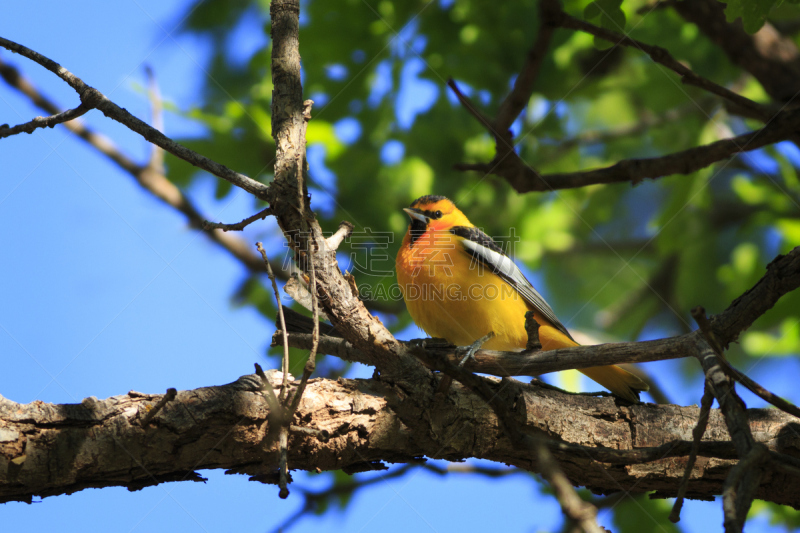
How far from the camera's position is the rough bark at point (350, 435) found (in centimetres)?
295

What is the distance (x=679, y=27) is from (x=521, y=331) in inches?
176

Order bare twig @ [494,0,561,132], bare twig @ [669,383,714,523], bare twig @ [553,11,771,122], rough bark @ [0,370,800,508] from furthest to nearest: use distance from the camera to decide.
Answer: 1. bare twig @ [494,0,561,132]
2. bare twig @ [553,11,771,122]
3. rough bark @ [0,370,800,508]
4. bare twig @ [669,383,714,523]

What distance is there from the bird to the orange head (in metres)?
0.28

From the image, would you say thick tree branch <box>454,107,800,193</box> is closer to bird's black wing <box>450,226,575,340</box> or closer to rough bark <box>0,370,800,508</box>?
bird's black wing <box>450,226,575,340</box>

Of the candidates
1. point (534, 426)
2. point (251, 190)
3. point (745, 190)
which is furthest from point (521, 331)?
point (745, 190)

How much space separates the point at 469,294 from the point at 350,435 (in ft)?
6.78

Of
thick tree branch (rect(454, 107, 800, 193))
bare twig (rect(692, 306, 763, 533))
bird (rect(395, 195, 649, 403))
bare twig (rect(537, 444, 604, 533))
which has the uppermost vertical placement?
thick tree branch (rect(454, 107, 800, 193))

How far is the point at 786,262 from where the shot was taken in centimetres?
280

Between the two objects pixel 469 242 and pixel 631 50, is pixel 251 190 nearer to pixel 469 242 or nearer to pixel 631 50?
pixel 469 242

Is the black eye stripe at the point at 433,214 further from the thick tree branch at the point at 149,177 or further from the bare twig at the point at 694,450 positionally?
the bare twig at the point at 694,450

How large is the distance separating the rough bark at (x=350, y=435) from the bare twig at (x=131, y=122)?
1.14m

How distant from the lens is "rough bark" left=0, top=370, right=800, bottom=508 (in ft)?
9.66

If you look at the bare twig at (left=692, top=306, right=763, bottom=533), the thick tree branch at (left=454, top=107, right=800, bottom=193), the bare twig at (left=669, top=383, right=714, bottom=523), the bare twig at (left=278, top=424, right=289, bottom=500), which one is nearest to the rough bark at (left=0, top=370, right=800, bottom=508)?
the bare twig at (left=669, top=383, right=714, bottom=523)

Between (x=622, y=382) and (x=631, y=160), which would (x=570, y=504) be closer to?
(x=622, y=382)
